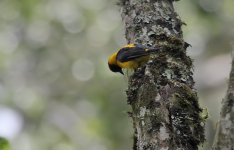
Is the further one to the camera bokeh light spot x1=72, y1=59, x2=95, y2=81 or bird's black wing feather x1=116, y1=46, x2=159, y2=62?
bokeh light spot x1=72, y1=59, x2=95, y2=81

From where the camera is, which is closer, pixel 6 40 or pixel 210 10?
pixel 210 10

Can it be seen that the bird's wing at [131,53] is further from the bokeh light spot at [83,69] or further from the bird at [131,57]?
the bokeh light spot at [83,69]

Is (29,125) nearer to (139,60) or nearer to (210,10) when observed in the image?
(210,10)

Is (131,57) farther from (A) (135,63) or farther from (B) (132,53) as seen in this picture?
(A) (135,63)

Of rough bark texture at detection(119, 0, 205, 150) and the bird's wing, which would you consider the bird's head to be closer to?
the bird's wing

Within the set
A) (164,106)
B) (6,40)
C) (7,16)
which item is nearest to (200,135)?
(164,106)

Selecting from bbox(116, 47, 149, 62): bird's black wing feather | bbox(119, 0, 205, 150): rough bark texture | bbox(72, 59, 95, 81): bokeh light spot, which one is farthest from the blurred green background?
bbox(119, 0, 205, 150): rough bark texture

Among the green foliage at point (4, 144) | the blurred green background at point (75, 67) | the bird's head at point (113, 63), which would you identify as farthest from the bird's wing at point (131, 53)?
the blurred green background at point (75, 67)

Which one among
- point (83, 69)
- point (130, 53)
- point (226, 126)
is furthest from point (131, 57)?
point (83, 69)
